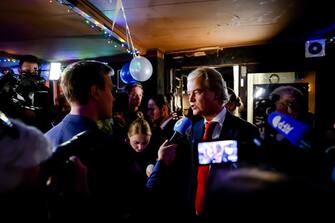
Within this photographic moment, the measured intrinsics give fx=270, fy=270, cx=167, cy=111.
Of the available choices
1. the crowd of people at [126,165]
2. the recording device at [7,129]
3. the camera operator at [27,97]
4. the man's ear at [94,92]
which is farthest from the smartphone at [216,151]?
the camera operator at [27,97]

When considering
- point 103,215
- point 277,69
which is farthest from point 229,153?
point 277,69

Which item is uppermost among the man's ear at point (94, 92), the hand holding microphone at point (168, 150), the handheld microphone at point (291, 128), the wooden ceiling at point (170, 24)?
the wooden ceiling at point (170, 24)

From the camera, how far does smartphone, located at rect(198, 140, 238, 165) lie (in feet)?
4.64

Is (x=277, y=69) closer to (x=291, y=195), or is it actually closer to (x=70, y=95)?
(x=70, y=95)

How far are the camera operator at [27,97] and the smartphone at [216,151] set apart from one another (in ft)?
5.33

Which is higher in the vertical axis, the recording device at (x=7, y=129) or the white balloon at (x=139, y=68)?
the white balloon at (x=139, y=68)

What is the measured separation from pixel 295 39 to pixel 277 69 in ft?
2.22

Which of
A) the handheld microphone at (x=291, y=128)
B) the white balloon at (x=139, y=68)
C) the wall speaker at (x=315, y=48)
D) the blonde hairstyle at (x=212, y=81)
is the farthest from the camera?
the wall speaker at (x=315, y=48)

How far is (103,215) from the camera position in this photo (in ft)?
3.57

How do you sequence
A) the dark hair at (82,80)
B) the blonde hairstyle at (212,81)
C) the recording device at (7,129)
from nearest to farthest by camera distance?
the recording device at (7,129) → the dark hair at (82,80) → the blonde hairstyle at (212,81)

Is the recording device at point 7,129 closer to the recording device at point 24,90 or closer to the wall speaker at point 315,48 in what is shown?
the recording device at point 24,90

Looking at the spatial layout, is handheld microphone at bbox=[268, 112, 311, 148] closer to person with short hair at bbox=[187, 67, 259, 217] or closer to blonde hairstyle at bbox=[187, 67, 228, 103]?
person with short hair at bbox=[187, 67, 259, 217]

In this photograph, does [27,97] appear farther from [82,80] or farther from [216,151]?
[216,151]

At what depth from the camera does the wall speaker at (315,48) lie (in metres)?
5.32
